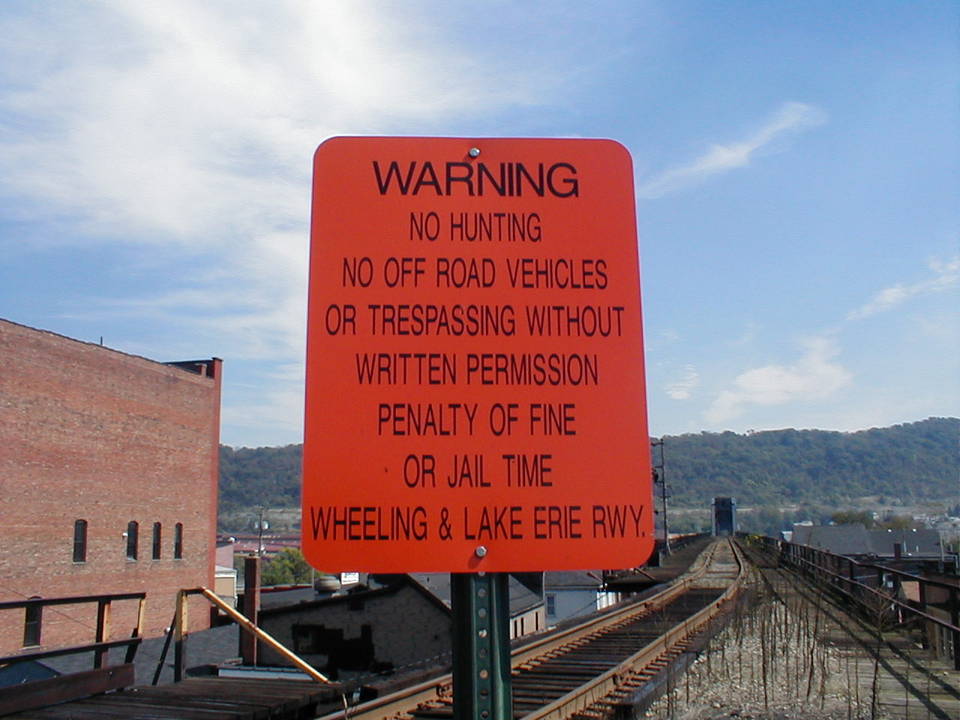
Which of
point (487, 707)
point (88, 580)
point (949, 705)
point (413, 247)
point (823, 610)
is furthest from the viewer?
point (88, 580)

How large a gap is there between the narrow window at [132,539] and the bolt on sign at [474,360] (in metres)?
43.6

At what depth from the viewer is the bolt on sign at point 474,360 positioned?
A: 2027mm

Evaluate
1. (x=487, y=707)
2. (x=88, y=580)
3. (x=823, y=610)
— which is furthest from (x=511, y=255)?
(x=88, y=580)

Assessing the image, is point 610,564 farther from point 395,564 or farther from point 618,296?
point 618,296

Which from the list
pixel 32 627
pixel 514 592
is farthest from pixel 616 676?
pixel 32 627

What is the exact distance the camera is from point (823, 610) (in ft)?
44.0

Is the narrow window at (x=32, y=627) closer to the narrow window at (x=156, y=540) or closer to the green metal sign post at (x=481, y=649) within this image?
the narrow window at (x=156, y=540)

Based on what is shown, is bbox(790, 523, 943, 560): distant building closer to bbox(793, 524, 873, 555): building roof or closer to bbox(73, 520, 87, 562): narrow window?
bbox(793, 524, 873, 555): building roof

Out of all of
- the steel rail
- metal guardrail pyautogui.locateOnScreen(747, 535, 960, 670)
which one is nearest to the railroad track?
the steel rail

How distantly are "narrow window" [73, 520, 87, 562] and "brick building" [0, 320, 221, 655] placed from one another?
0.21 ft

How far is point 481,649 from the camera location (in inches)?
80.0

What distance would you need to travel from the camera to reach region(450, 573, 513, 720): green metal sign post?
6.57 ft

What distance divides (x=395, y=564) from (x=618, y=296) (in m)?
0.85

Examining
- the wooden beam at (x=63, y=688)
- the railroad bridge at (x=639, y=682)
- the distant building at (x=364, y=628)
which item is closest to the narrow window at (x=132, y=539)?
the distant building at (x=364, y=628)
